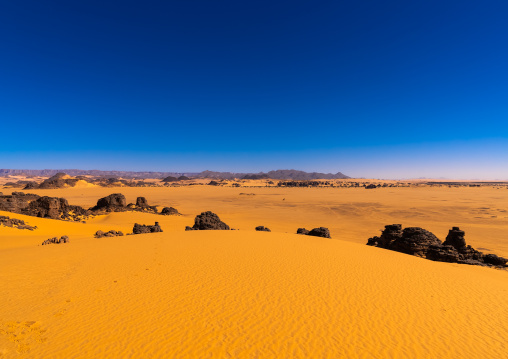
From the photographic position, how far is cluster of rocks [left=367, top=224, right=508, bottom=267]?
12906 millimetres

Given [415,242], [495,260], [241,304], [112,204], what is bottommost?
[495,260]

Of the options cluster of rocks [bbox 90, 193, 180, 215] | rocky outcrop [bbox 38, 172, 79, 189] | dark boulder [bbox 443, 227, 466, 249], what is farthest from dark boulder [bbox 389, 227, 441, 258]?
rocky outcrop [bbox 38, 172, 79, 189]

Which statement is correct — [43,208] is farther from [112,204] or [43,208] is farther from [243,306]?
[243,306]

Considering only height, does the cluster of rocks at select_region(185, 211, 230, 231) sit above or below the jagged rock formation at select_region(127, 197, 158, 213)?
above

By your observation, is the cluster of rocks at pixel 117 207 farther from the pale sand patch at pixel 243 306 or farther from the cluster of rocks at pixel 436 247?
the cluster of rocks at pixel 436 247

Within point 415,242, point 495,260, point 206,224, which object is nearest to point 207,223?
point 206,224

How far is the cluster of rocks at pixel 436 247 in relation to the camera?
12.9 m

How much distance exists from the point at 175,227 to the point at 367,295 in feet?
62.9

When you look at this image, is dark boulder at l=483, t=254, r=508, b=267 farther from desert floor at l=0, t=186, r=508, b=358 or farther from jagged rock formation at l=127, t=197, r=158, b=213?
jagged rock formation at l=127, t=197, r=158, b=213

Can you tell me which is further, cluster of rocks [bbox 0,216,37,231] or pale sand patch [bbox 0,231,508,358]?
cluster of rocks [bbox 0,216,37,231]

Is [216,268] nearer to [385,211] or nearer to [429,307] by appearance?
[429,307]

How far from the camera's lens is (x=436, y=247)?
13.5m

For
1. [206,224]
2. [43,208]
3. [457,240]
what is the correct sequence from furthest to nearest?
[43,208]
[206,224]
[457,240]

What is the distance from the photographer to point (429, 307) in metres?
6.63
